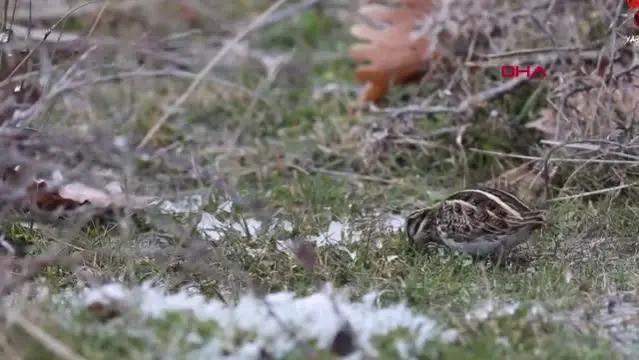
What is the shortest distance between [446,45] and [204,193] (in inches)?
59.7

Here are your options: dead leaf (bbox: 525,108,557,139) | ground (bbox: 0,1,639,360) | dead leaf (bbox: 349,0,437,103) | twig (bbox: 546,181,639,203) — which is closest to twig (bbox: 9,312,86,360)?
ground (bbox: 0,1,639,360)

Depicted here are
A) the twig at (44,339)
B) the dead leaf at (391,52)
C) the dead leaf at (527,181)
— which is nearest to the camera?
the twig at (44,339)

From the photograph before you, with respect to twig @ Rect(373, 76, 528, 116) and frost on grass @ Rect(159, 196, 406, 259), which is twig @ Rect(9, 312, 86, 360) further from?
twig @ Rect(373, 76, 528, 116)

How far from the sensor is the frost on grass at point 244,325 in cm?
245

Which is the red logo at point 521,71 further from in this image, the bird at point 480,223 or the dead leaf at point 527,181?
the bird at point 480,223

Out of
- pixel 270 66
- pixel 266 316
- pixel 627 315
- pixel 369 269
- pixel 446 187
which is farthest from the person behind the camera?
pixel 270 66

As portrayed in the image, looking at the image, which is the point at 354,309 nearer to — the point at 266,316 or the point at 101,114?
the point at 266,316

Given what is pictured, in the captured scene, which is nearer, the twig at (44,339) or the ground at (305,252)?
the twig at (44,339)

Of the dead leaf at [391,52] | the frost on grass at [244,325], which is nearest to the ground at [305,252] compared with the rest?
the frost on grass at [244,325]

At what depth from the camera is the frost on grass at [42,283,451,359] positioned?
8.02 feet

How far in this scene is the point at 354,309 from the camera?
9.09 ft

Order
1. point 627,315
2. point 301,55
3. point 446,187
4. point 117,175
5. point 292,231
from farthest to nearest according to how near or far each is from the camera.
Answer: point 301,55 < point 446,187 < point 117,175 < point 292,231 < point 627,315

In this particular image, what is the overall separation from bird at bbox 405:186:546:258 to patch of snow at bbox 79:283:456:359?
0.50 metres

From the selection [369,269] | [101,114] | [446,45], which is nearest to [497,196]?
[369,269]
